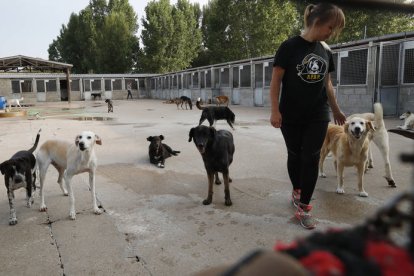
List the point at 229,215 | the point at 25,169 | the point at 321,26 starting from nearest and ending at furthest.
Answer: the point at 321,26 → the point at 229,215 → the point at 25,169

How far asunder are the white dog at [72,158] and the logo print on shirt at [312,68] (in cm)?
238

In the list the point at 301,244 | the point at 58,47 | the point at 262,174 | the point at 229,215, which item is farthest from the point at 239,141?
the point at 58,47

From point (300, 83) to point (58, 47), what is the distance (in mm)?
66068

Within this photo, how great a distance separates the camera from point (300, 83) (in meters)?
3.17

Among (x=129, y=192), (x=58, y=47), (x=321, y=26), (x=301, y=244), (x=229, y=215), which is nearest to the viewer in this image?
(x=301, y=244)

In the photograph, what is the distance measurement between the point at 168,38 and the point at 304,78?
45.4 m

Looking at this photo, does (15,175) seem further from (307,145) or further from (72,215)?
(307,145)

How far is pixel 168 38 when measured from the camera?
46.3 metres

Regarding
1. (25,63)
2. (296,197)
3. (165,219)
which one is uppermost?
(25,63)

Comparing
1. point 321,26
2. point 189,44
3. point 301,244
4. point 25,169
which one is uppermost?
point 189,44

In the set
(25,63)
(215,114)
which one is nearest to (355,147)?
(215,114)

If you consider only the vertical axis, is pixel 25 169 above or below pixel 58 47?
below

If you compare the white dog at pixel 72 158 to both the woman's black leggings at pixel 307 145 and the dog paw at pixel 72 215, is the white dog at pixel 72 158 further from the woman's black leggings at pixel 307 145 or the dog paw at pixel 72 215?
the woman's black leggings at pixel 307 145

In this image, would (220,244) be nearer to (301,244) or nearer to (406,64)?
(301,244)
